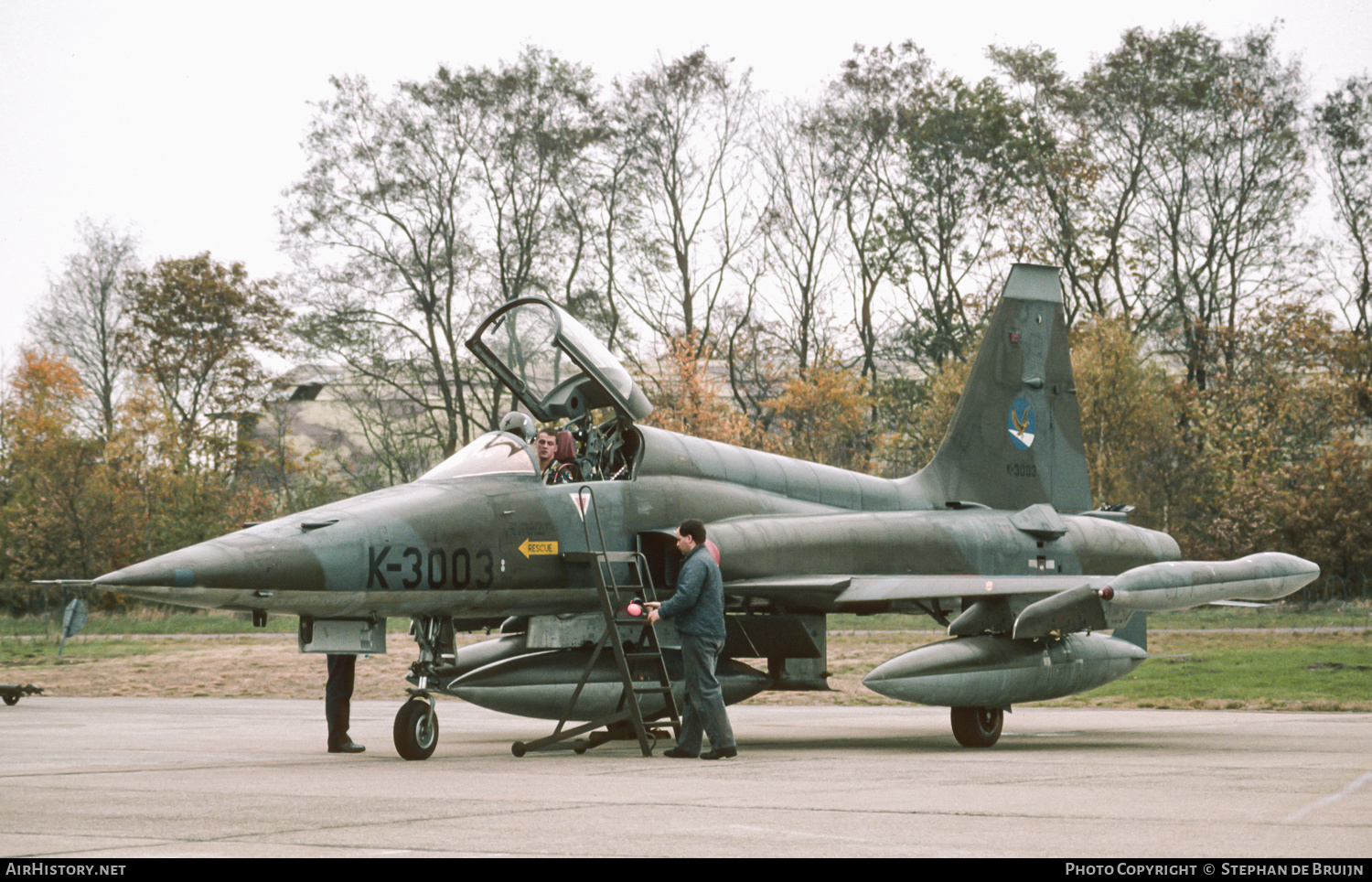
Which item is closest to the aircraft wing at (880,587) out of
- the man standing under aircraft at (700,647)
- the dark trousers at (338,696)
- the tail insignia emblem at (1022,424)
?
the man standing under aircraft at (700,647)

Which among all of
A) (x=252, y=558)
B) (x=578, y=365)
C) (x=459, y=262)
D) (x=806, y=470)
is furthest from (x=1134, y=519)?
(x=252, y=558)

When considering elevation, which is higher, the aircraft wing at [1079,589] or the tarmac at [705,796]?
the aircraft wing at [1079,589]

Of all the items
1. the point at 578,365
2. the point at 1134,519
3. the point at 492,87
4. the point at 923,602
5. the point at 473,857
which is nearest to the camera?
the point at 473,857

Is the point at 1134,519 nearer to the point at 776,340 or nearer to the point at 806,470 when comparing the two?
the point at 776,340

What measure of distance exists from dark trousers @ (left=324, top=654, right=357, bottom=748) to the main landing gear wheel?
5158 millimetres

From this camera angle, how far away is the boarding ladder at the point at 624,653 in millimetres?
10836

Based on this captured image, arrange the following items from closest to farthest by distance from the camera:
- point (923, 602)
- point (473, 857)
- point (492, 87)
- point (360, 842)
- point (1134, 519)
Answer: point (473, 857) < point (360, 842) < point (923, 602) < point (1134, 519) < point (492, 87)

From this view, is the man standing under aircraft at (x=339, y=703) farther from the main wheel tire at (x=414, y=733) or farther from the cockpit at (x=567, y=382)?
the cockpit at (x=567, y=382)

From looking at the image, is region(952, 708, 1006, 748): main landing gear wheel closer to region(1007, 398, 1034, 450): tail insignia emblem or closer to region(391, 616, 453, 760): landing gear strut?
region(391, 616, 453, 760): landing gear strut

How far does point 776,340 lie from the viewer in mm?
46531

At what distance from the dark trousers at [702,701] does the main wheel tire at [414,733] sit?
1899 mm

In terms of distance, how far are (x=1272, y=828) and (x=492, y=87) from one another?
39.0 meters

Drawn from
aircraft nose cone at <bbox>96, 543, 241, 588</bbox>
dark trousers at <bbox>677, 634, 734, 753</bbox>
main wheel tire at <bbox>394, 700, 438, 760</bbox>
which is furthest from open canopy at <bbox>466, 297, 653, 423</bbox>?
aircraft nose cone at <bbox>96, 543, 241, 588</bbox>

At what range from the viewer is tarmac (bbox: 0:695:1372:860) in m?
5.51
